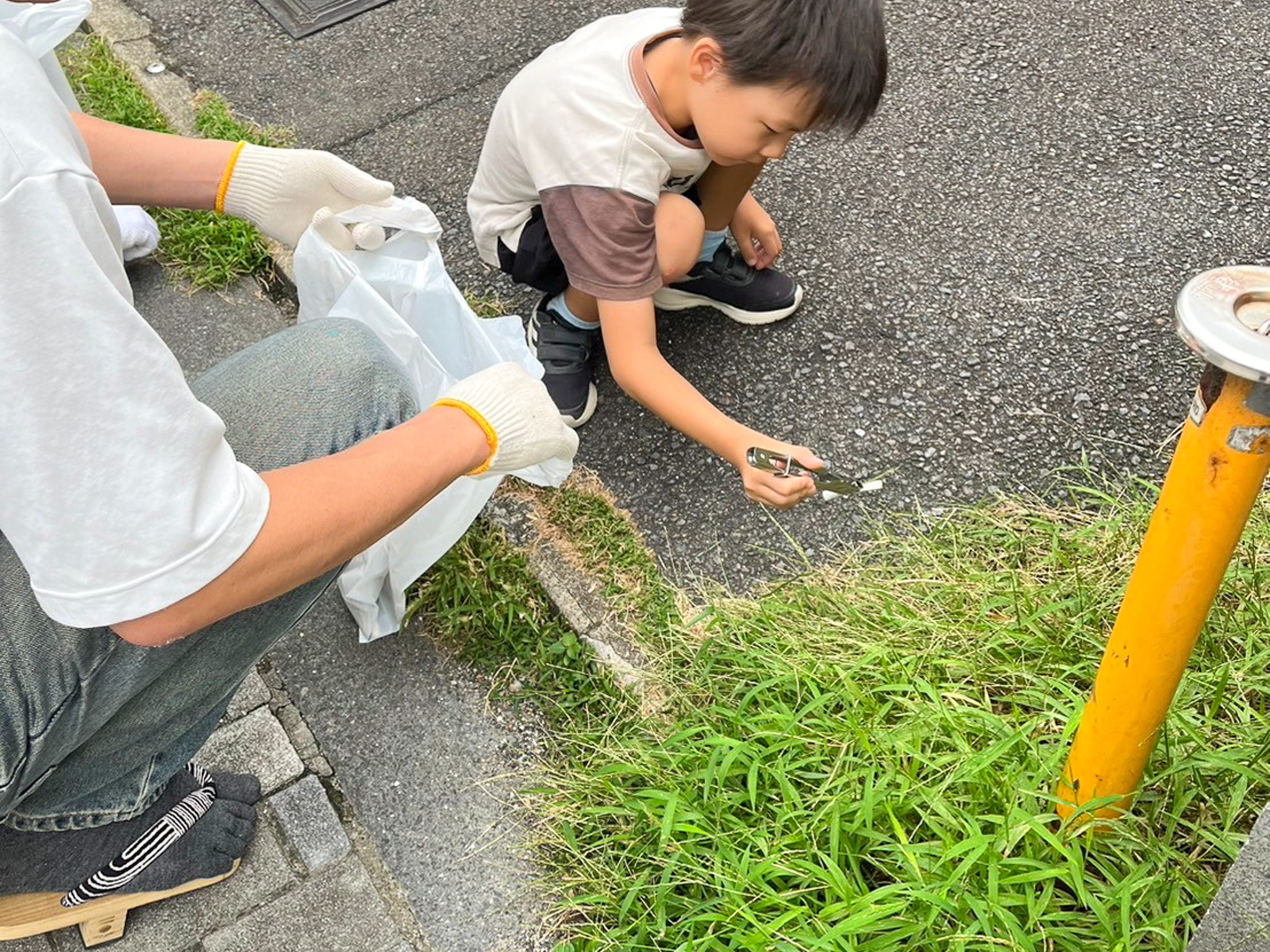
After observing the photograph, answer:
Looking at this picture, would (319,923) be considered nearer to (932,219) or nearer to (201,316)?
(201,316)

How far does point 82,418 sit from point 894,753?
1181mm

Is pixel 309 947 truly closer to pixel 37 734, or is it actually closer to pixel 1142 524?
pixel 37 734

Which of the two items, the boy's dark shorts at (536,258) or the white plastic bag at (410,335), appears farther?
the boy's dark shorts at (536,258)

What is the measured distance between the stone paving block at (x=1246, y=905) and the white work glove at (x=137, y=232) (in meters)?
2.48

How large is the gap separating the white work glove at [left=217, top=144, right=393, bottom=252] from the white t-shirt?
2.64 ft

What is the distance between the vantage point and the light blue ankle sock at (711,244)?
2428mm

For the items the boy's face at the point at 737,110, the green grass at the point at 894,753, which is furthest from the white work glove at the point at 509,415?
the boy's face at the point at 737,110

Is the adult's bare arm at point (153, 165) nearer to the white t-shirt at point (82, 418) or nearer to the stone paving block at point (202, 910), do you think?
the white t-shirt at point (82, 418)

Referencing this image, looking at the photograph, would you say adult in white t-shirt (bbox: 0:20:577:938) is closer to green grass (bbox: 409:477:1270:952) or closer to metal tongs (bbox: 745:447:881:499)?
metal tongs (bbox: 745:447:881:499)

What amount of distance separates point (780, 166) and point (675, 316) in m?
0.59

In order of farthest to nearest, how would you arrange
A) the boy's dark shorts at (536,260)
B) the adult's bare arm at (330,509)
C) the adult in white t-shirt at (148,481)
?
the boy's dark shorts at (536,260)
the adult's bare arm at (330,509)
the adult in white t-shirt at (148,481)

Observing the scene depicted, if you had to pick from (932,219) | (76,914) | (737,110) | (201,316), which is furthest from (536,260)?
(76,914)

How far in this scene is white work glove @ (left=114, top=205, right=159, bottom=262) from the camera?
260cm

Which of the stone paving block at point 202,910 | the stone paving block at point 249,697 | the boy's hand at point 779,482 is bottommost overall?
the stone paving block at point 202,910
